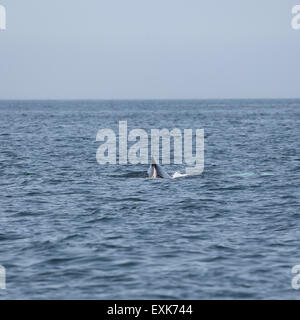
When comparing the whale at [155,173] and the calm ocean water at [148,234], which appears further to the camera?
the whale at [155,173]

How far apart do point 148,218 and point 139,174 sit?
505 inches

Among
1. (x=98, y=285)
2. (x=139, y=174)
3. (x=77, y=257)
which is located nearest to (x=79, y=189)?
(x=139, y=174)

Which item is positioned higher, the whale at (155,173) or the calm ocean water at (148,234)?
the whale at (155,173)

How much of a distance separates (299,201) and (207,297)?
489 inches

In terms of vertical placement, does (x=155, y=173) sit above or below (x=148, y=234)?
Answer: above

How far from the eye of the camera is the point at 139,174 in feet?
116

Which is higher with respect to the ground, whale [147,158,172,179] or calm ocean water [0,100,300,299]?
whale [147,158,172,179]

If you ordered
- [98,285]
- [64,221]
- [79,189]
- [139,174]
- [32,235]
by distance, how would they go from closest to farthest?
1. [98,285]
2. [32,235]
3. [64,221]
4. [79,189]
5. [139,174]

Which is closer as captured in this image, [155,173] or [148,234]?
[148,234]

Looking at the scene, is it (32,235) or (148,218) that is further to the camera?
(148,218)

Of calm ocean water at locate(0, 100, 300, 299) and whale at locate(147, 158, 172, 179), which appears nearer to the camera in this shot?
calm ocean water at locate(0, 100, 300, 299)
